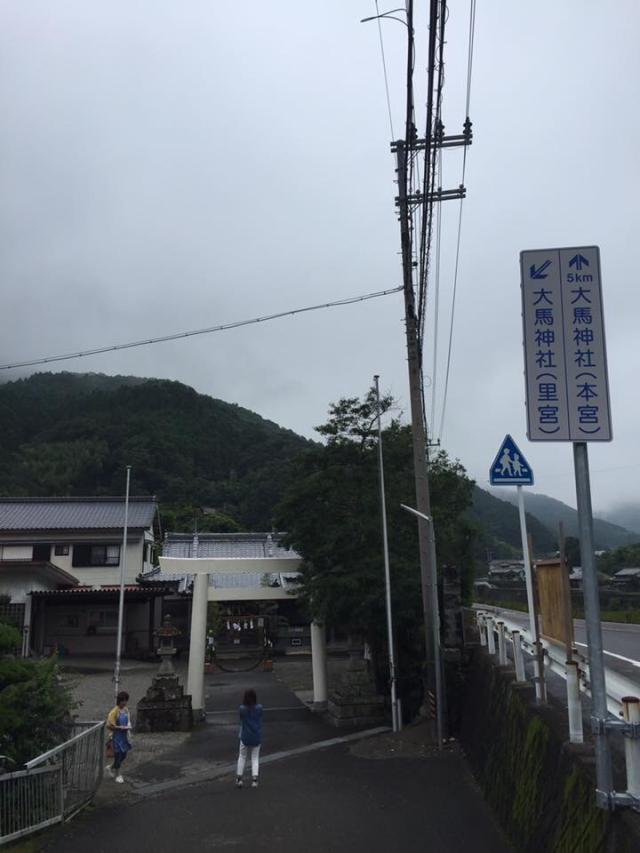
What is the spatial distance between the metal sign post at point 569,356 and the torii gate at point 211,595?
13.2 metres

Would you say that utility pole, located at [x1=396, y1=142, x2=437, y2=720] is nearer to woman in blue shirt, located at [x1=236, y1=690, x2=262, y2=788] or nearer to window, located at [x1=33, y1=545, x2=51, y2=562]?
woman in blue shirt, located at [x1=236, y1=690, x2=262, y2=788]

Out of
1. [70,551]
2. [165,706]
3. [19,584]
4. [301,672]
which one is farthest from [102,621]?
[165,706]

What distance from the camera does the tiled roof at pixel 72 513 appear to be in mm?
34562

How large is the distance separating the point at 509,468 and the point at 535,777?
12.5 ft

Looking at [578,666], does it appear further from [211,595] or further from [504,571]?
[504,571]

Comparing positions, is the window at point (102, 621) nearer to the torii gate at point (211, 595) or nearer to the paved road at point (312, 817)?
the torii gate at point (211, 595)

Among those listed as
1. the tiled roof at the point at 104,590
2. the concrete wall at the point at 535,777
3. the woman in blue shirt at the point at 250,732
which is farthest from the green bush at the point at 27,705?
the tiled roof at the point at 104,590

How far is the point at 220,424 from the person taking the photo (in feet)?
277

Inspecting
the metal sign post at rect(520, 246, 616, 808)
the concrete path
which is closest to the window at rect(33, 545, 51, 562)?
the concrete path

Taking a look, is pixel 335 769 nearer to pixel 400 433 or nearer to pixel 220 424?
pixel 400 433

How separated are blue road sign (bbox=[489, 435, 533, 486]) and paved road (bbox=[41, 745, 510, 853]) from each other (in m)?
4.13

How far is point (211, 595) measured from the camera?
18.0 metres

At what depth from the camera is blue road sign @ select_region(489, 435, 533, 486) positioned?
920cm

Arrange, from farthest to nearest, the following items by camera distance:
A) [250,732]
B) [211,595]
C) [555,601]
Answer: [211,595] → [250,732] → [555,601]
